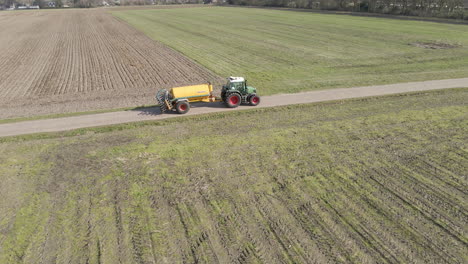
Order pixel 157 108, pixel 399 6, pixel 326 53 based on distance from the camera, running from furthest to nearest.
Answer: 1. pixel 399 6
2. pixel 326 53
3. pixel 157 108

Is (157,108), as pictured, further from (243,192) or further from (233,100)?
(243,192)

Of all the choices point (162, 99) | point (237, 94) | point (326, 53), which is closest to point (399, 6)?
point (326, 53)

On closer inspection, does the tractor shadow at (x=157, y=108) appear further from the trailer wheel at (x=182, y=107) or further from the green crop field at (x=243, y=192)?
the green crop field at (x=243, y=192)

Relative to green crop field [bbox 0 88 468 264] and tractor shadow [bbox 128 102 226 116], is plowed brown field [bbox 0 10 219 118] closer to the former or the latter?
tractor shadow [bbox 128 102 226 116]

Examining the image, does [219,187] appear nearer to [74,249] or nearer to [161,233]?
[161,233]

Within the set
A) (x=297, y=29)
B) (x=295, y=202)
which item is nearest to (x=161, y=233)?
(x=295, y=202)

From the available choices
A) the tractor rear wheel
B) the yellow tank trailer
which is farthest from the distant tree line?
the tractor rear wheel

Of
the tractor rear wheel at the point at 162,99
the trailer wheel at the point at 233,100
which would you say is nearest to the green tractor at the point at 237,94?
Result: the trailer wheel at the point at 233,100
